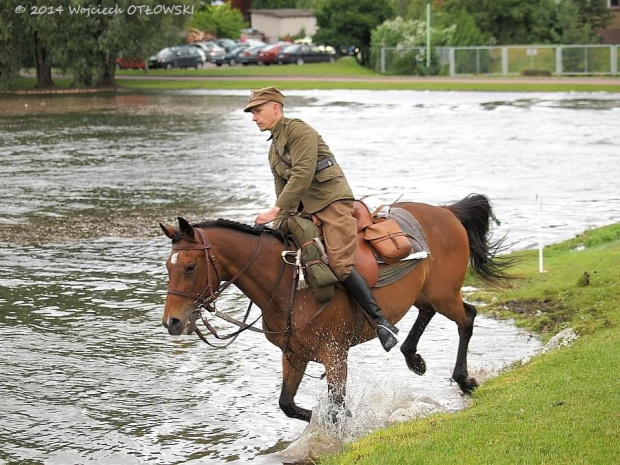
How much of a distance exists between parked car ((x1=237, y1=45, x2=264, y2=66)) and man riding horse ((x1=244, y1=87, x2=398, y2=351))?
256 feet

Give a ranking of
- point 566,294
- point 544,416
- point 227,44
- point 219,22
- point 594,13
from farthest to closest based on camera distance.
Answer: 1. point 219,22
2. point 227,44
3. point 594,13
4. point 566,294
5. point 544,416

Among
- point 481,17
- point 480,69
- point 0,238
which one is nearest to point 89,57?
point 480,69

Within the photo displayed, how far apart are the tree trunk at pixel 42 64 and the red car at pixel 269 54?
22.4 metres

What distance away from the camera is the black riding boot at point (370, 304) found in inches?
357

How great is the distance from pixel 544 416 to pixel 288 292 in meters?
2.24

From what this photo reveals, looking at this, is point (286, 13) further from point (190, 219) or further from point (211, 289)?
point (211, 289)

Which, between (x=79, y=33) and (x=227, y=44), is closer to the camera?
(x=79, y=33)

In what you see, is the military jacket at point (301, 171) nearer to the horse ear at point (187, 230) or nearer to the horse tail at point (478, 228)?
the horse ear at point (187, 230)

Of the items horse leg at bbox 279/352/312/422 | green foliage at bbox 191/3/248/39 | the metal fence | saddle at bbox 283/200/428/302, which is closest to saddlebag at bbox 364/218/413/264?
saddle at bbox 283/200/428/302

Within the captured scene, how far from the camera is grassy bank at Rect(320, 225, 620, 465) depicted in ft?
24.6

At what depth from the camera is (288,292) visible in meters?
8.89

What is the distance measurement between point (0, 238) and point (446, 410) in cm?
1232

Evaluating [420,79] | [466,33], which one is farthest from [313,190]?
[466,33]

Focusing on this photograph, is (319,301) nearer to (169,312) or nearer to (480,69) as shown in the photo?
(169,312)
